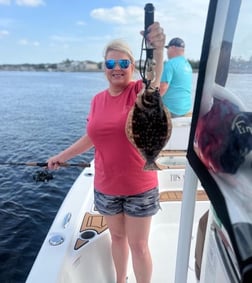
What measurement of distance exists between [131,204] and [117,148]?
0.32 meters

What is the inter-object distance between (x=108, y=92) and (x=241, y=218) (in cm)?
118

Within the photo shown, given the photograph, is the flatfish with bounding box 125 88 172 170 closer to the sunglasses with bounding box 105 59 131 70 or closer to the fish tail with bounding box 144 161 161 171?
the fish tail with bounding box 144 161 161 171

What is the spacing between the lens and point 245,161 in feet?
2.34

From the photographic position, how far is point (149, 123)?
4.51 feet

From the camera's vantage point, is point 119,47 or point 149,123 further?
point 119,47

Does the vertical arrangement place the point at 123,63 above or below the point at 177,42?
above

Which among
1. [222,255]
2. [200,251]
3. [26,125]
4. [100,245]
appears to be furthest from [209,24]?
[26,125]

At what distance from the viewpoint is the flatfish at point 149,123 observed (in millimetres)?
1346

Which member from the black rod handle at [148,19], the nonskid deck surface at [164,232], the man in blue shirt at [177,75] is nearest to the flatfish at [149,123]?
the black rod handle at [148,19]

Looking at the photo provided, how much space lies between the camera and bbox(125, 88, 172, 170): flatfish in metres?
1.35

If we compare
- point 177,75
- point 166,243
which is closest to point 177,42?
point 177,75

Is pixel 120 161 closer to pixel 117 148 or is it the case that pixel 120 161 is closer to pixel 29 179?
pixel 117 148

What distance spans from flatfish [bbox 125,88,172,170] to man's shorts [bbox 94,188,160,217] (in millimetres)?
324

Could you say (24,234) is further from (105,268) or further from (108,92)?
(108,92)
